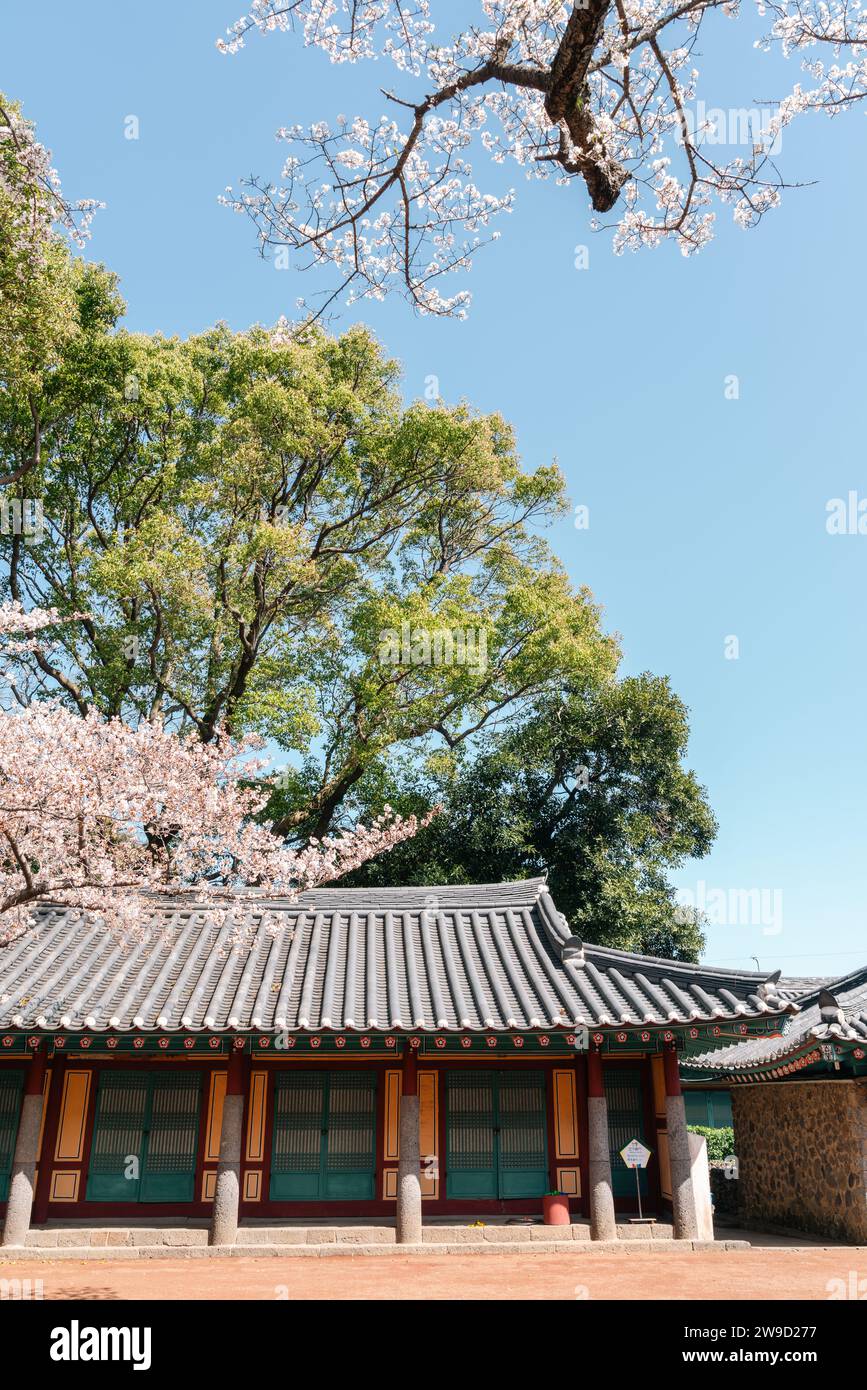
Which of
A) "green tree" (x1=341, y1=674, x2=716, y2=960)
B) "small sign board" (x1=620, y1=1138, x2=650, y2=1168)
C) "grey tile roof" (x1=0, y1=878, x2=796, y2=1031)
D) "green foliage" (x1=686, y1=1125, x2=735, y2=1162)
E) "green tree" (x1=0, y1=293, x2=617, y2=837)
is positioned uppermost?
"green tree" (x1=0, y1=293, x2=617, y2=837)

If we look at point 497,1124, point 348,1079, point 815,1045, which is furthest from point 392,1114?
point 815,1045

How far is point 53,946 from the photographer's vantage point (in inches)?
577

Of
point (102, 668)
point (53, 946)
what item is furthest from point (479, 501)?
point (53, 946)

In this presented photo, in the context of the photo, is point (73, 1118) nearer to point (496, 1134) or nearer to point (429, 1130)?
point (429, 1130)

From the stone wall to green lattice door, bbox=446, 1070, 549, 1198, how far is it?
14.8ft

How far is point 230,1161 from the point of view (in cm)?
1200

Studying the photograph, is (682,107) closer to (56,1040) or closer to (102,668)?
(56,1040)

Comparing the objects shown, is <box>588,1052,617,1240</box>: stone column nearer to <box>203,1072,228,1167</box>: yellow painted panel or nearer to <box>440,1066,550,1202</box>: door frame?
A: <box>440,1066,550,1202</box>: door frame

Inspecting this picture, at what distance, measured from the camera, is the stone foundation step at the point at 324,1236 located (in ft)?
39.2

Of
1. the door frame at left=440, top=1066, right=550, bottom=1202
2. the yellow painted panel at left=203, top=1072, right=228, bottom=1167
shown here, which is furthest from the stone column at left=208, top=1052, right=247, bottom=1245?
the door frame at left=440, top=1066, right=550, bottom=1202

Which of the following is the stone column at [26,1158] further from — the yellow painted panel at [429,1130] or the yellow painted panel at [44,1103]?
the yellow painted panel at [429,1130]

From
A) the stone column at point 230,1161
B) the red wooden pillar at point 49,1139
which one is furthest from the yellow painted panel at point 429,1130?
the red wooden pillar at point 49,1139

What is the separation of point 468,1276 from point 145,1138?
5.80 metres

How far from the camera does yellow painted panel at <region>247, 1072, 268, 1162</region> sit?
1314 centimetres
